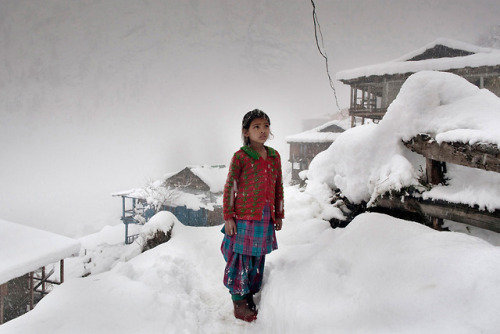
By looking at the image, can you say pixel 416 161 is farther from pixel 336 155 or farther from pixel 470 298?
pixel 470 298

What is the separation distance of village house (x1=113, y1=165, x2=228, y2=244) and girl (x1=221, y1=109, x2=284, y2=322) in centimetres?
1519

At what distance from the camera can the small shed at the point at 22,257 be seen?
22.7 feet

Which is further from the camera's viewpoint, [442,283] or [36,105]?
[36,105]

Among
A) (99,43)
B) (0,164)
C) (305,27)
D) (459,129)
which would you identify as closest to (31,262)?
(459,129)

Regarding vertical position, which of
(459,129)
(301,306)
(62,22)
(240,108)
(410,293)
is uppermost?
(62,22)

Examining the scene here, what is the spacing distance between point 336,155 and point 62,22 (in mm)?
149852

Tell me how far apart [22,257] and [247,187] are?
8.51 m

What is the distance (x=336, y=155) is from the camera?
379 centimetres

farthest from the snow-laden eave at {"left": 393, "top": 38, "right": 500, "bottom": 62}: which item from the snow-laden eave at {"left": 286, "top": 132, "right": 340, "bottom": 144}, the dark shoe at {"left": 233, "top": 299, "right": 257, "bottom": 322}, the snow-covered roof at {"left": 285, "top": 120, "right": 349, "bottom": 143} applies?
the dark shoe at {"left": 233, "top": 299, "right": 257, "bottom": 322}

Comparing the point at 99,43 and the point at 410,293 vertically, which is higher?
the point at 99,43

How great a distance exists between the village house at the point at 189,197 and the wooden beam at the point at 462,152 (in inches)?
621

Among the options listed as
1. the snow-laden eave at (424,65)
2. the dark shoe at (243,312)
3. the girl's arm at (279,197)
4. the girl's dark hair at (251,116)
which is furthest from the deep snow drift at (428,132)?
the snow-laden eave at (424,65)

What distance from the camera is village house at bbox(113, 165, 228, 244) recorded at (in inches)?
697

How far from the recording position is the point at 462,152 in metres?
1.92
